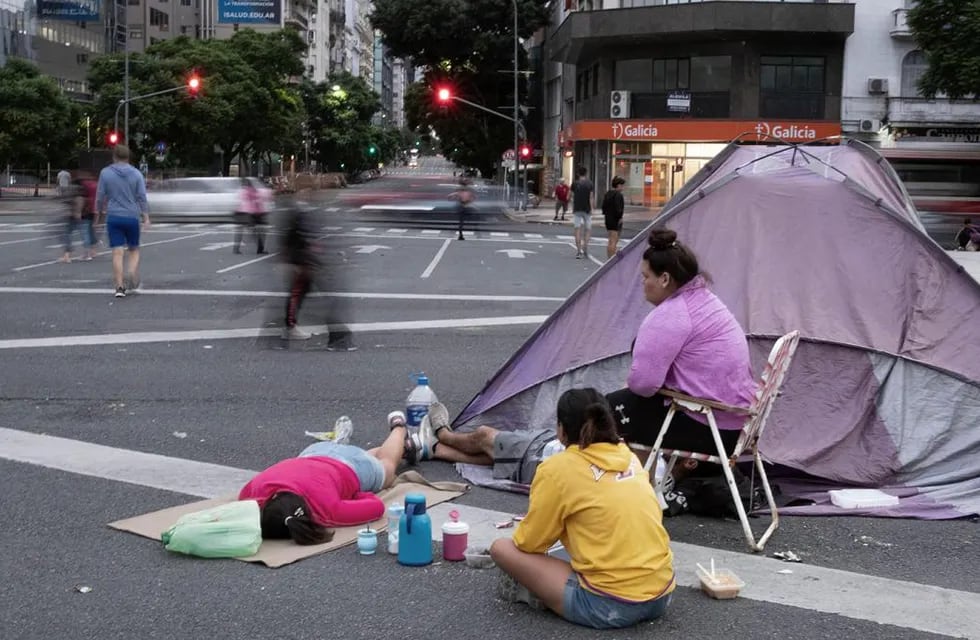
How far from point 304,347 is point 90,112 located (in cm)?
5924

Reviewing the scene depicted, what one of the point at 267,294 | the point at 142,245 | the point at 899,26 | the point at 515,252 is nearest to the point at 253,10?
the point at 899,26

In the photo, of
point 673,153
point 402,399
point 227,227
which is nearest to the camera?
point 402,399

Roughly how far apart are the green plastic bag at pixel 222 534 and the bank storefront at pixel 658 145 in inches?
1670

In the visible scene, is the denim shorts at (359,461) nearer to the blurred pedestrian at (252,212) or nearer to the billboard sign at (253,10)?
the blurred pedestrian at (252,212)

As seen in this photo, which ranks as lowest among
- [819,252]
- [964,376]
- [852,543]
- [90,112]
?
[852,543]

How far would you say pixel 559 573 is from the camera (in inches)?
188

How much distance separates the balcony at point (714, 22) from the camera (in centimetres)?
4509

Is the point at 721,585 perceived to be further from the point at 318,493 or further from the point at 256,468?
the point at 256,468

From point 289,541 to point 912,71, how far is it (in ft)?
146

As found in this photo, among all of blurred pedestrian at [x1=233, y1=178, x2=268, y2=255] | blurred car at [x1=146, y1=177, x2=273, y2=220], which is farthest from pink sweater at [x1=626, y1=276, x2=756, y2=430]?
blurred car at [x1=146, y1=177, x2=273, y2=220]

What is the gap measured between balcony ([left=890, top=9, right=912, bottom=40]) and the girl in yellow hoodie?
4429 cm

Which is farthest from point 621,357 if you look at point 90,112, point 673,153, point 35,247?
point 90,112

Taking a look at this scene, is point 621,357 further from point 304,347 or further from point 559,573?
point 304,347

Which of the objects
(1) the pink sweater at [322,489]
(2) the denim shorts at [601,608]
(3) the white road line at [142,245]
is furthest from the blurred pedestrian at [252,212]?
(2) the denim shorts at [601,608]
